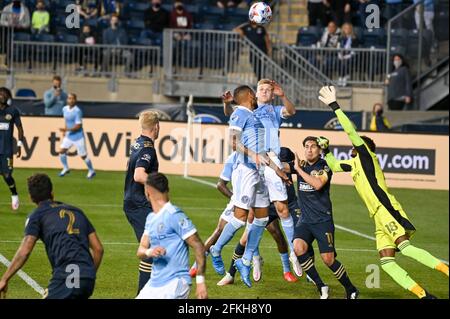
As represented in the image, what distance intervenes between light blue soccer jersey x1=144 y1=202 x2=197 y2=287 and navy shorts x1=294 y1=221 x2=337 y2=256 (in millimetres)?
3578

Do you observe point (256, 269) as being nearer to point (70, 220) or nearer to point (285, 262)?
point (285, 262)

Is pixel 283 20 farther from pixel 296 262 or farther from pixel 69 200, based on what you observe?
pixel 296 262

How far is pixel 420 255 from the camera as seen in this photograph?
13578 millimetres

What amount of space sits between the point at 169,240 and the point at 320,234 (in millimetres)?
3774

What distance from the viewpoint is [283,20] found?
36625 mm

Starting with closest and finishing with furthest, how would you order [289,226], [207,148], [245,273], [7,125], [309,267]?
1. [309,267]
2. [245,273]
3. [289,226]
4. [7,125]
5. [207,148]

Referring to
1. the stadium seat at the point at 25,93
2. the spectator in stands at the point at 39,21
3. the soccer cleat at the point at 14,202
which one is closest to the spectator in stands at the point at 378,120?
the stadium seat at the point at 25,93

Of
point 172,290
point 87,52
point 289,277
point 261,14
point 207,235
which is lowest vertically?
point 207,235

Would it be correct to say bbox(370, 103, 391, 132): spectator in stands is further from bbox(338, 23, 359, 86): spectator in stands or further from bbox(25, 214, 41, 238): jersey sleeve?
bbox(25, 214, 41, 238): jersey sleeve

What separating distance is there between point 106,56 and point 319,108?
6.47 metres

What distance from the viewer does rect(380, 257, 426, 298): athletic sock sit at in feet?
44.4

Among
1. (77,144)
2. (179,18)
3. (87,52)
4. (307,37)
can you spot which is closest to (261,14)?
(77,144)

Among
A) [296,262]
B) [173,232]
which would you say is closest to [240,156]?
[296,262]

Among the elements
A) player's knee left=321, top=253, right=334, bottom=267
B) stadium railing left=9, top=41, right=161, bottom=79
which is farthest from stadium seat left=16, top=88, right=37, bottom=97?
player's knee left=321, top=253, right=334, bottom=267
